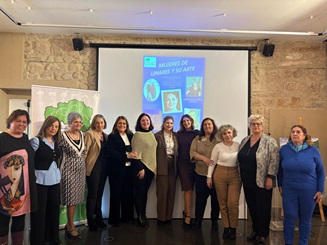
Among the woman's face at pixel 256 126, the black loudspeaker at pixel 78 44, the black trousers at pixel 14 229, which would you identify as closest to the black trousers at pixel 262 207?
the woman's face at pixel 256 126

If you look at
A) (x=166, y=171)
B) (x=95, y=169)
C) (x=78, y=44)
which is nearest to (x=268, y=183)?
(x=166, y=171)

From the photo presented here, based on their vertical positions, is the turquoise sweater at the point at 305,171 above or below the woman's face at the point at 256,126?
below

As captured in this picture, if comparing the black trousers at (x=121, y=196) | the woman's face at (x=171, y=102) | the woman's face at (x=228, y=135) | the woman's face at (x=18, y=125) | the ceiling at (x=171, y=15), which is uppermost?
the ceiling at (x=171, y=15)

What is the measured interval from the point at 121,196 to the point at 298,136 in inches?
94.3

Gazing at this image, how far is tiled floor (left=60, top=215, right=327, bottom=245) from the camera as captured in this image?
3.22m

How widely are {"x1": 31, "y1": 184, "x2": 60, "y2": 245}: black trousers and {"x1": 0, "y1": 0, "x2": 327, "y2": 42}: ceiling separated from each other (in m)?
2.17

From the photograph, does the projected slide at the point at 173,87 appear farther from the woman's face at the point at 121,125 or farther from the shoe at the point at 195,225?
the shoe at the point at 195,225

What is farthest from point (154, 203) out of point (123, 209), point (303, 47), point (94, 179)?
point (303, 47)

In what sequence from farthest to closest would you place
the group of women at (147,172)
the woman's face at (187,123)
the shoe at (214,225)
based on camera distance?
1. the woman's face at (187,123)
2. the shoe at (214,225)
3. the group of women at (147,172)

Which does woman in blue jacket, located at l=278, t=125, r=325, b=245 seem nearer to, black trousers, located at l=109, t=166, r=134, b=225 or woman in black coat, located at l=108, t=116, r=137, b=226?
woman in black coat, located at l=108, t=116, r=137, b=226

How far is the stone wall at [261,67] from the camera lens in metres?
4.70

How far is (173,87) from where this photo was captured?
4.70m

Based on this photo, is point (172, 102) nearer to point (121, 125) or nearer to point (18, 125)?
point (121, 125)

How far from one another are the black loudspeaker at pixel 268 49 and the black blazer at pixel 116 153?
3016 millimetres
